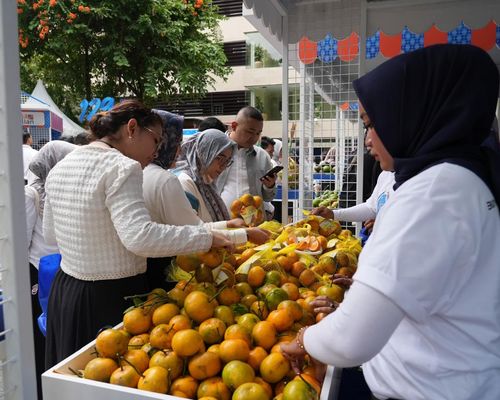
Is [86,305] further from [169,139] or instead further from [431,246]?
[431,246]

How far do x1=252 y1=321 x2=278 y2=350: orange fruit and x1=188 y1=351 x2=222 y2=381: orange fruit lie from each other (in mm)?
165

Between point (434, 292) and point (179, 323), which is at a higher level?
point (434, 292)

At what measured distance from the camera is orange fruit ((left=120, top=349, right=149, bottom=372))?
1.42 m

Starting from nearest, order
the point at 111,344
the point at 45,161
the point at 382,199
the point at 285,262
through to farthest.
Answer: the point at 111,344 → the point at 285,262 → the point at 382,199 → the point at 45,161

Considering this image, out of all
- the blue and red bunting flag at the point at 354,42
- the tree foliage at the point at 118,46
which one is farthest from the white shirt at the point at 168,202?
the tree foliage at the point at 118,46

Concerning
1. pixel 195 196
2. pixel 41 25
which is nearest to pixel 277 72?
pixel 41 25

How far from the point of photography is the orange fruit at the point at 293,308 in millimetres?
1605

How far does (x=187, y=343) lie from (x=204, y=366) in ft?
0.29

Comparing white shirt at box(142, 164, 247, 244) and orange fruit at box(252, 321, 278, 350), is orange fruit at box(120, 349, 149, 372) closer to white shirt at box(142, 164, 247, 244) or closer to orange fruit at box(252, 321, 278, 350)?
orange fruit at box(252, 321, 278, 350)

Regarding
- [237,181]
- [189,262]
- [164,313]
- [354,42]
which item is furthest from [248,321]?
[354,42]

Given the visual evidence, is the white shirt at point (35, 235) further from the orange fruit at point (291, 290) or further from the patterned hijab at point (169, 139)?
the orange fruit at point (291, 290)

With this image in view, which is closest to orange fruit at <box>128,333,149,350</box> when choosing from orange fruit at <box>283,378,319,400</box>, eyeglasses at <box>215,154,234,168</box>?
orange fruit at <box>283,378,319,400</box>

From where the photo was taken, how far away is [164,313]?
1.60 meters

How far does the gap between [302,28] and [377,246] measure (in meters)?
4.11
